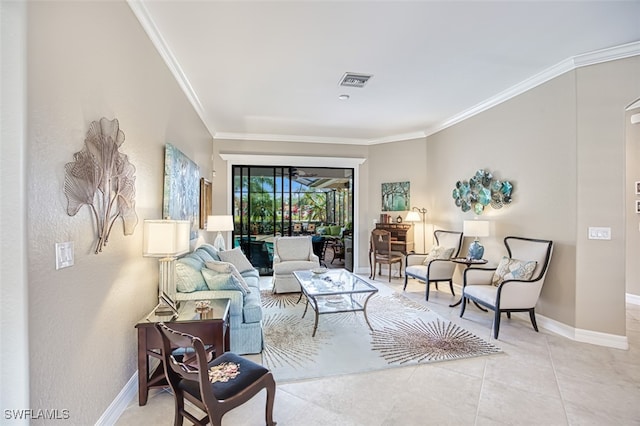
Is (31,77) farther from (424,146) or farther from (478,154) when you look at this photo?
(424,146)

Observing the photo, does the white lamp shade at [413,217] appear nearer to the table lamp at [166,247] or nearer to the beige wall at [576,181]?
the beige wall at [576,181]

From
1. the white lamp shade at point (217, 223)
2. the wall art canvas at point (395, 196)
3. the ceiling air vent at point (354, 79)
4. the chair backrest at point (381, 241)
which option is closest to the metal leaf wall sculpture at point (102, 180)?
the ceiling air vent at point (354, 79)

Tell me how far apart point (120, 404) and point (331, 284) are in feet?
7.63

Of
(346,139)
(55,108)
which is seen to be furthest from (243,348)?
(346,139)

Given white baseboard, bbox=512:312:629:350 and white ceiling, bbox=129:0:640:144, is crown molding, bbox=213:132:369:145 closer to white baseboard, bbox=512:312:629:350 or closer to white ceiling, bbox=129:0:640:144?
white ceiling, bbox=129:0:640:144

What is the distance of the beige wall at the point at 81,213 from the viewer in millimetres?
1402

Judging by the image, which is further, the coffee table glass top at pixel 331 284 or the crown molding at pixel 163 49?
the coffee table glass top at pixel 331 284

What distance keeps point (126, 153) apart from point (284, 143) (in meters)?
4.55

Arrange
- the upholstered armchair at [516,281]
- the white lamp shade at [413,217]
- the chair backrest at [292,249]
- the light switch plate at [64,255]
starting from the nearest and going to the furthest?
1. the light switch plate at [64,255]
2. the upholstered armchair at [516,281]
3. the chair backrest at [292,249]
4. the white lamp shade at [413,217]

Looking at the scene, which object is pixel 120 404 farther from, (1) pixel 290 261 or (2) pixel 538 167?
(2) pixel 538 167

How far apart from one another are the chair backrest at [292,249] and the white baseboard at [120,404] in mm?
3240

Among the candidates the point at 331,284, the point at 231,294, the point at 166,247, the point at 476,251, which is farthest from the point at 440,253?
the point at 166,247

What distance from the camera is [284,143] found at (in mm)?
6613

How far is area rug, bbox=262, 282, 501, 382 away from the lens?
2.84 metres
